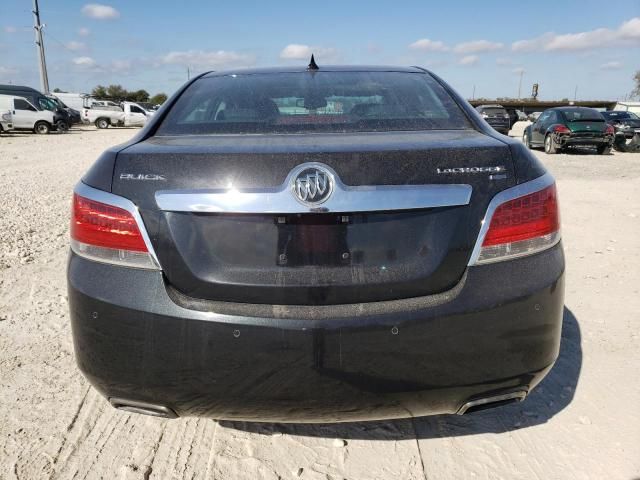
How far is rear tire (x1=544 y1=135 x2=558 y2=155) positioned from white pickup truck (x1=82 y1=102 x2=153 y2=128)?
2688 centimetres

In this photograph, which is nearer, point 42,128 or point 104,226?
point 104,226

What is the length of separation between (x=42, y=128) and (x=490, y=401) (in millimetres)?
29420

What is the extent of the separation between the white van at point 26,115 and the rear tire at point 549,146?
2326 cm

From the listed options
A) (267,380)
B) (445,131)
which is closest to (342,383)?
(267,380)

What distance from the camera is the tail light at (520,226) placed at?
5.47ft

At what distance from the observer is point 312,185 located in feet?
5.11

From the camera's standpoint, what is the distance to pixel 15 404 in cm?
252

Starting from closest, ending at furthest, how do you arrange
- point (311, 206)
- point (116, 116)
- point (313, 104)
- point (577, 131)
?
point (311, 206) < point (313, 104) < point (577, 131) < point (116, 116)

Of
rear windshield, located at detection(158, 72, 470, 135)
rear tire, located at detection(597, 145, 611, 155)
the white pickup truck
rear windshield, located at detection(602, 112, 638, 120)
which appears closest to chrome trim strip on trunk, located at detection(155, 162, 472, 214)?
rear windshield, located at detection(158, 72, 470, 135)

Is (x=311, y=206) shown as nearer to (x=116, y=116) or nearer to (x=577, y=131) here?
(x=577, y=131)

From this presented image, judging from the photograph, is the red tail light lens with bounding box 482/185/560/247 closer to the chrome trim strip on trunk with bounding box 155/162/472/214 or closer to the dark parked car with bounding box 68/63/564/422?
the dark parked car with bounding box 68/63/564/422

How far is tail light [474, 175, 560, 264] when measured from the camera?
1668 millimetres

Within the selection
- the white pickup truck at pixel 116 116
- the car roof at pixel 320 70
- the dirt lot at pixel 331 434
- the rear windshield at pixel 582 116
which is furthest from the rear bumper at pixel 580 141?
the white pickup truck at pixel 116 116

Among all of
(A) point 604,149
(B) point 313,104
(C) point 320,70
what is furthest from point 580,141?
(B) point 313,104
